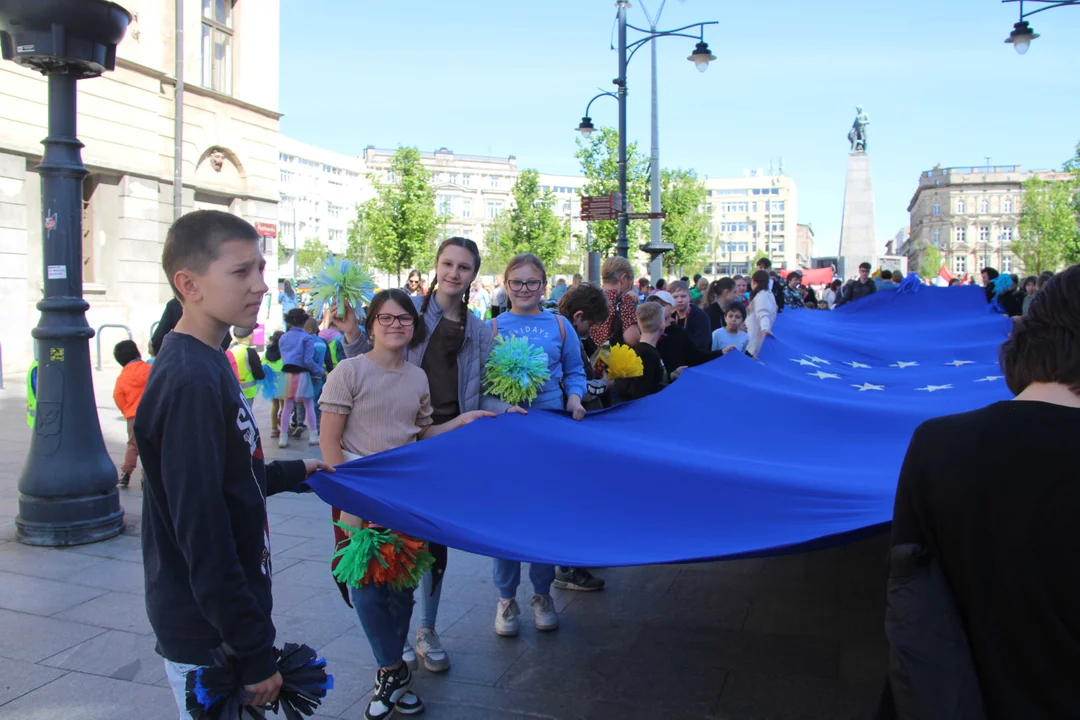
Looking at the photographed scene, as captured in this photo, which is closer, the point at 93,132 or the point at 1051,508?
the point at 1051,508

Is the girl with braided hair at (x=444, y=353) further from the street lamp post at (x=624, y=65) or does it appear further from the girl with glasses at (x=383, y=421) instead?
the street lamp post at (x=624, y=65)

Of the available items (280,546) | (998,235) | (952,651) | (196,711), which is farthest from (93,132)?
(998,235)

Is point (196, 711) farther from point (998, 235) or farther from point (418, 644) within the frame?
point (998, 235)

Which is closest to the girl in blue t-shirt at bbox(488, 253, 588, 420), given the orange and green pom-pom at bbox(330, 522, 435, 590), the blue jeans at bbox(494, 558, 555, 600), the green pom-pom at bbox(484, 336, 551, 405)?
the green pom-pom at bbox(484, 336, 551, 405)

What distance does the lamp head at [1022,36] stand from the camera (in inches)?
629

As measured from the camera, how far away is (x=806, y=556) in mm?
6219

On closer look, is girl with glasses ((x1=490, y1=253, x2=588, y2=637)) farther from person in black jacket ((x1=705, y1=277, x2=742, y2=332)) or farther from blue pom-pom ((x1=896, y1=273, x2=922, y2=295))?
blue pom-pom ((x1=896, y1=273, x2=922, y2=295))

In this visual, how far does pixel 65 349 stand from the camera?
19.7ft

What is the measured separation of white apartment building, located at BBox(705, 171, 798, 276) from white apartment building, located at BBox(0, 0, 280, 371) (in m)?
133

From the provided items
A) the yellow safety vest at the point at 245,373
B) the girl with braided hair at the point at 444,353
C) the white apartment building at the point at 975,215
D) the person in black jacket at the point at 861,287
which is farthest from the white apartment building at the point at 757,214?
the girl with braided hair at the point at 444,353

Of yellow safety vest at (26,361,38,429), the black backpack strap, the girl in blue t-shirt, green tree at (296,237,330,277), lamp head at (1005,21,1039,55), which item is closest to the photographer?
the girl in blue t-shirt

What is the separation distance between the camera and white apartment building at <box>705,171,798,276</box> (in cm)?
15062

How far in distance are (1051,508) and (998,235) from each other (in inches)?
5786

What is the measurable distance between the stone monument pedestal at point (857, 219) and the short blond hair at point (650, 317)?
106 feet
